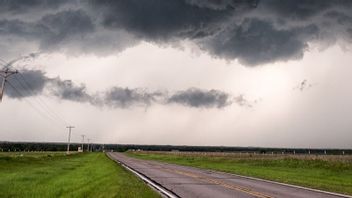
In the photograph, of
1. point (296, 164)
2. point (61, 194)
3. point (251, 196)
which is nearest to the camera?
point (251, 196)

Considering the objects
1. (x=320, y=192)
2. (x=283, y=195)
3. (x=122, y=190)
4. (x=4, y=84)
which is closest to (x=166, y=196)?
(x=122, y=190)

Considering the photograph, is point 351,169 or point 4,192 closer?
point 4,192

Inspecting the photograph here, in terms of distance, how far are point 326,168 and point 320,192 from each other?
2314 cm

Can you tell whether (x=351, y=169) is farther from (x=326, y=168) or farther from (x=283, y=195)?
(x=283, y=195)

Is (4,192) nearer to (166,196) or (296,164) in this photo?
(166,196)

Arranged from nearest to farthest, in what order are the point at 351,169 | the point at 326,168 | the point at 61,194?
the point at 61,194 < the point at 351,169 < the point at 326,168

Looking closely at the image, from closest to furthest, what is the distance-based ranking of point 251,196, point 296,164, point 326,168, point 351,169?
point 251,196, point 351,169, point 326,168, point 296,164

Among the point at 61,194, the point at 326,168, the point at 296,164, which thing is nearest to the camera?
the point at 61,194

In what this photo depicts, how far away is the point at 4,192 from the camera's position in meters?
20.0

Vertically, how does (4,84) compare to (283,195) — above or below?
above

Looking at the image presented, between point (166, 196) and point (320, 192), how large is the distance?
7.37 metres

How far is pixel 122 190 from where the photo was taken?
18172mm

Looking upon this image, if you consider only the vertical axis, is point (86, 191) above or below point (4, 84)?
below

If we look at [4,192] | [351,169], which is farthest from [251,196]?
[351,169]
